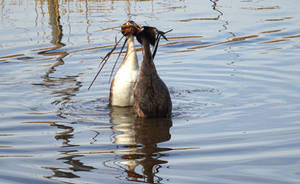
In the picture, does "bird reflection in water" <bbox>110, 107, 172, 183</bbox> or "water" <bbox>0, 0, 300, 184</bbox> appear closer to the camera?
"bird reflection in water" <bbox>110, 107, 172, 183</bbox>

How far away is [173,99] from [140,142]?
2.08 m

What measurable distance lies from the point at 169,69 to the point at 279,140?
4.10 meters

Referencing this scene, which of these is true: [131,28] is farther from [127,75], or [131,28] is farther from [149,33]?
[127,75]

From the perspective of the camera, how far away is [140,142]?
6.32 metres

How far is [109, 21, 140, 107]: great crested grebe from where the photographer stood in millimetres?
7523

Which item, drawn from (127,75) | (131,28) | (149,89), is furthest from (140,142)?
(131,28)

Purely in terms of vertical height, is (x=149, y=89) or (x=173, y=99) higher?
(x=149, y=89)

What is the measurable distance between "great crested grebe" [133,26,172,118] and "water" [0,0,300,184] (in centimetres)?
17

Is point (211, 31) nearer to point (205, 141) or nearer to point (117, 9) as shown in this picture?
point (117, 9)

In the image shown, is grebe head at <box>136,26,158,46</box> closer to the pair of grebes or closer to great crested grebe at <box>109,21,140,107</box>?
the pair of grebes

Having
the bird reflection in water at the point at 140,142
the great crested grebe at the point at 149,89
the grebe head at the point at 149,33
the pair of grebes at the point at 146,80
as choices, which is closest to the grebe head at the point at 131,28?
the pair of grebes at the point at 146,80

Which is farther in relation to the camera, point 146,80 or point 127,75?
point 127,75

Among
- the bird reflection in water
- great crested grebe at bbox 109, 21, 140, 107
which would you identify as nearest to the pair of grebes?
great crested grebe at bbox 109, 21, 140, 107

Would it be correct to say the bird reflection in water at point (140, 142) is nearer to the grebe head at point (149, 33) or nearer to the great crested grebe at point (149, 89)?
the great crested grebe at point (149, 89)
